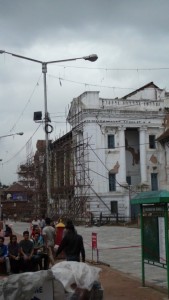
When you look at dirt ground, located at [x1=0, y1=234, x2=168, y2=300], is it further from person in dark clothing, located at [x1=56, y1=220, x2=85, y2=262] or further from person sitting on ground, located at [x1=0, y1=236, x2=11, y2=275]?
person sitting on ground, located at [x1=0, y1=236, x2=11, y2=275]

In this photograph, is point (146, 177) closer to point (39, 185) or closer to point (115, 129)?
point (115, 129)

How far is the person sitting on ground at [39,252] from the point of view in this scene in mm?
14573

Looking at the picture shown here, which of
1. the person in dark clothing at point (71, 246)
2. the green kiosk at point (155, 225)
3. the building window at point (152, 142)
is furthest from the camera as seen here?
the building window at point (152, 142)

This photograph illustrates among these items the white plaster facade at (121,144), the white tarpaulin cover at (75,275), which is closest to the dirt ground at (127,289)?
the white tarpaulin cover at (75,275)

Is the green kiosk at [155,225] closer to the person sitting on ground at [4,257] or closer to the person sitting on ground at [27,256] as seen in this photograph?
the person sitting on ground at [27,256]

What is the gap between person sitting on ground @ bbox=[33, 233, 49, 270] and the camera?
47.8 feet

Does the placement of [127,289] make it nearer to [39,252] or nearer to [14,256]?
[14,256]

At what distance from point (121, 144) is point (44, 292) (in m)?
50.4

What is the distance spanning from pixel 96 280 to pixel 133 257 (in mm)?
11657

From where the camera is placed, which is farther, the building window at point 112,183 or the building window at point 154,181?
the building window at point 154,181

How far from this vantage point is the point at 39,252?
15.2 meters

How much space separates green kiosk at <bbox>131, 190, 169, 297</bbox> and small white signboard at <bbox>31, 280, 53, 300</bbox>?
3347 millimetres

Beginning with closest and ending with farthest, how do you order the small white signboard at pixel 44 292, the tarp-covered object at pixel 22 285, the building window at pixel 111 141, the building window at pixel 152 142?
1. the tarp-covered object at pixel 22 285
2. the small white signboard at pixel 44 292
3. the building window at pixel 111 141
4. the building window at pixel 152 142

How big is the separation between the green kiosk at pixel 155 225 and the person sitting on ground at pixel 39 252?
4066mm
